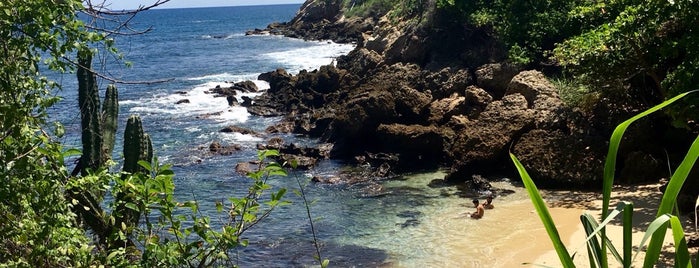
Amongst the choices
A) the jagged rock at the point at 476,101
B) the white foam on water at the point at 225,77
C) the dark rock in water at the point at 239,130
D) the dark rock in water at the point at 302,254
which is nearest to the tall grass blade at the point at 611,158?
the dark rock in water at the point at 302,254

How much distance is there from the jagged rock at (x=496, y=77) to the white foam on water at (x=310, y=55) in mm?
19759

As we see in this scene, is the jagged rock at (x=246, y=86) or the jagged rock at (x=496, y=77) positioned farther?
the jagged rock at (x=246, y=86)

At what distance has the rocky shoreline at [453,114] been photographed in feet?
50.4

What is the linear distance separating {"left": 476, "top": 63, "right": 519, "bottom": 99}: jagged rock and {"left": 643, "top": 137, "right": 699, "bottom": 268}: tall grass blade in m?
18.5

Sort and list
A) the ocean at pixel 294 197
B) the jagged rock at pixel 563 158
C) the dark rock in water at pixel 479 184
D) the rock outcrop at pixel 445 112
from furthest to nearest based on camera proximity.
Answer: the dark rock in water at pixel 479 184, the rock outcrop at pixel 445 112, the jagged rock at pixel 563 158, the ocean at pixel 294 197

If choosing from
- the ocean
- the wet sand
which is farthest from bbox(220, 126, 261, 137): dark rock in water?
the wet sand

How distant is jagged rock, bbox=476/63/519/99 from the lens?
2044cm

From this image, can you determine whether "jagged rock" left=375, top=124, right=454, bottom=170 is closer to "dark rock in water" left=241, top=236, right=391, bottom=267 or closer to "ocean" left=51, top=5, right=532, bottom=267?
"ocean" left=51, top=5, right=532, bottom=267

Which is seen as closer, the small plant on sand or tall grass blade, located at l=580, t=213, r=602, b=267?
the small plant on sand

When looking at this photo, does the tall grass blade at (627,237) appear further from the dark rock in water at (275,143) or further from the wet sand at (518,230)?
the dark rock in water at (275,143)

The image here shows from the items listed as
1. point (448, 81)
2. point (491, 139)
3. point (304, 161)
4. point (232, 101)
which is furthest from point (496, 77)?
point (232, 101)

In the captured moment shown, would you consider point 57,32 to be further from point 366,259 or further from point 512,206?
point 512,206

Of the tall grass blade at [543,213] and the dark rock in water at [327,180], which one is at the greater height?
the tall grass blade at [543,213]

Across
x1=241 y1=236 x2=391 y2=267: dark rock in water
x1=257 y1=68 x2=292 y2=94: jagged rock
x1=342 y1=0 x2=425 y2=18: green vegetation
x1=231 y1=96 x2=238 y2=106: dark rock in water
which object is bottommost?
x1=241 y1=236 x2=391 y2=267: dark rock in water
